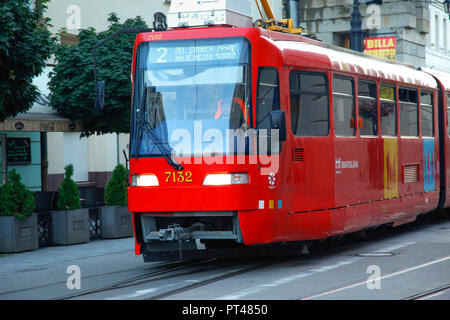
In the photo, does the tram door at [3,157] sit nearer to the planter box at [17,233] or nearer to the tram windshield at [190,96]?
the planter box at [17,233]

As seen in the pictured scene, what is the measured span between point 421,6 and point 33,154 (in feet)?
60.2

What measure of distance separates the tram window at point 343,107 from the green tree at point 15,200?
18.5ft

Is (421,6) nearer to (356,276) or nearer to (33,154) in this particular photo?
(33,154)

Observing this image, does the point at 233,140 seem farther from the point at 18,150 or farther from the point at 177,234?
the point at 18,150

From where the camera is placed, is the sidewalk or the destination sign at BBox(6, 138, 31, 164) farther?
the destination sign at BBox(6, 138, 31, 164)

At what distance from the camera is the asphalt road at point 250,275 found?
31.9 ft

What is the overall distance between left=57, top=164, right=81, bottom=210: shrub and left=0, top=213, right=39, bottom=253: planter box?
0.98 metres

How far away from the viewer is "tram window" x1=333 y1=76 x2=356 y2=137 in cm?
1309

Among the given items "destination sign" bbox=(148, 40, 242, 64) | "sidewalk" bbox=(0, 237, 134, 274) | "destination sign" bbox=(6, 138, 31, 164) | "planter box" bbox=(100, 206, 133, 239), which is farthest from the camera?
"destination sign" bbox=(6, 138, 31, 164)

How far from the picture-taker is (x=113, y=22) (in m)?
21.4

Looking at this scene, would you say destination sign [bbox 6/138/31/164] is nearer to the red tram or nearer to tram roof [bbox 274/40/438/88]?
the red tram

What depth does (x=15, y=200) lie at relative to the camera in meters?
15.1

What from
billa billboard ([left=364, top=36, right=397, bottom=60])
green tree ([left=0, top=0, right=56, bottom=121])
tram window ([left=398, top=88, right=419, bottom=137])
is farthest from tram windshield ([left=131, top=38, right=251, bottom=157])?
billa billboard ([left=364, top=36, right=397, bottom=60])

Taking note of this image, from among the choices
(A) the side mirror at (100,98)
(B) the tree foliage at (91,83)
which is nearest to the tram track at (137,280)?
(A) the side mirror at (100,98)
